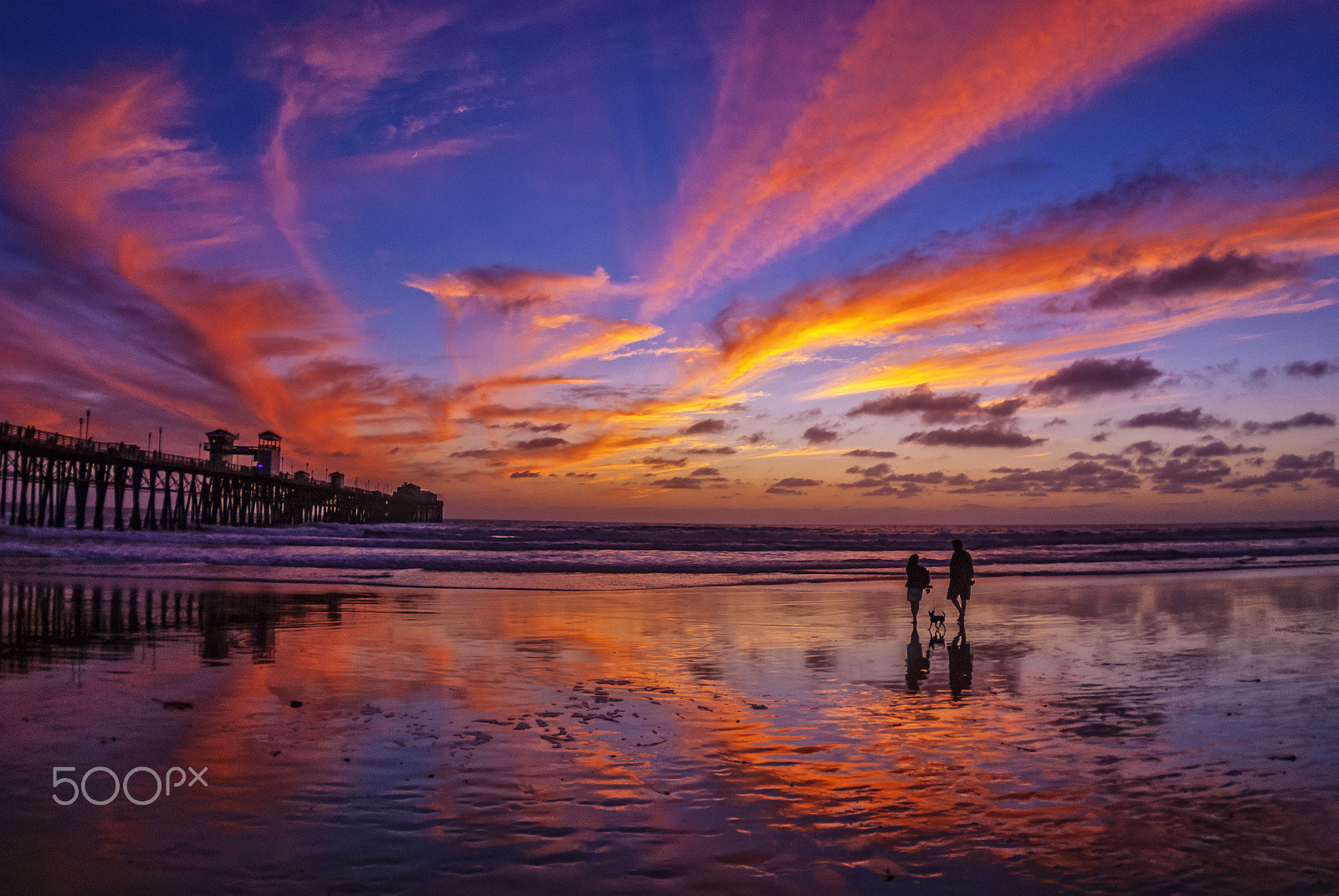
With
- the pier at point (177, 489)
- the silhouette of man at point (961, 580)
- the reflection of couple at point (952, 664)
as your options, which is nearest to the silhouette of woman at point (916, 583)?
the silhouette of man at point (961, 580)

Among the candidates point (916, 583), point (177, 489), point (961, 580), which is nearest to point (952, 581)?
point (961, 580)

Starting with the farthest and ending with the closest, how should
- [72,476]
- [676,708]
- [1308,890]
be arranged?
[72,476] → [676,708] → [1308,890]

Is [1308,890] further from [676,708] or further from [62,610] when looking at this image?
[62,610]

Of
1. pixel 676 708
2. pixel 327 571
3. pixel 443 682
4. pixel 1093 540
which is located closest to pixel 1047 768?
pixel 676 708

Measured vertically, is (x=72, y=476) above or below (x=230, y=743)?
above

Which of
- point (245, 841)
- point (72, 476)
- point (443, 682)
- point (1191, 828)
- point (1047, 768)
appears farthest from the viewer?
point (72, 476)

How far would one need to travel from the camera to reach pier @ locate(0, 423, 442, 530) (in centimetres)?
5734

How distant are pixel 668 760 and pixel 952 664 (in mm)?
6913

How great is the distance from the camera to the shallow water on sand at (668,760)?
4840 millimetres

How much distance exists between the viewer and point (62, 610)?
16609mm

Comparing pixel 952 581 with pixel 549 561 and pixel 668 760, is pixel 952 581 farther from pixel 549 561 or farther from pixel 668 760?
pixel 549 561

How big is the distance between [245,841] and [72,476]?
2962 inches

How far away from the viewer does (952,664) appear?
1222 cm
